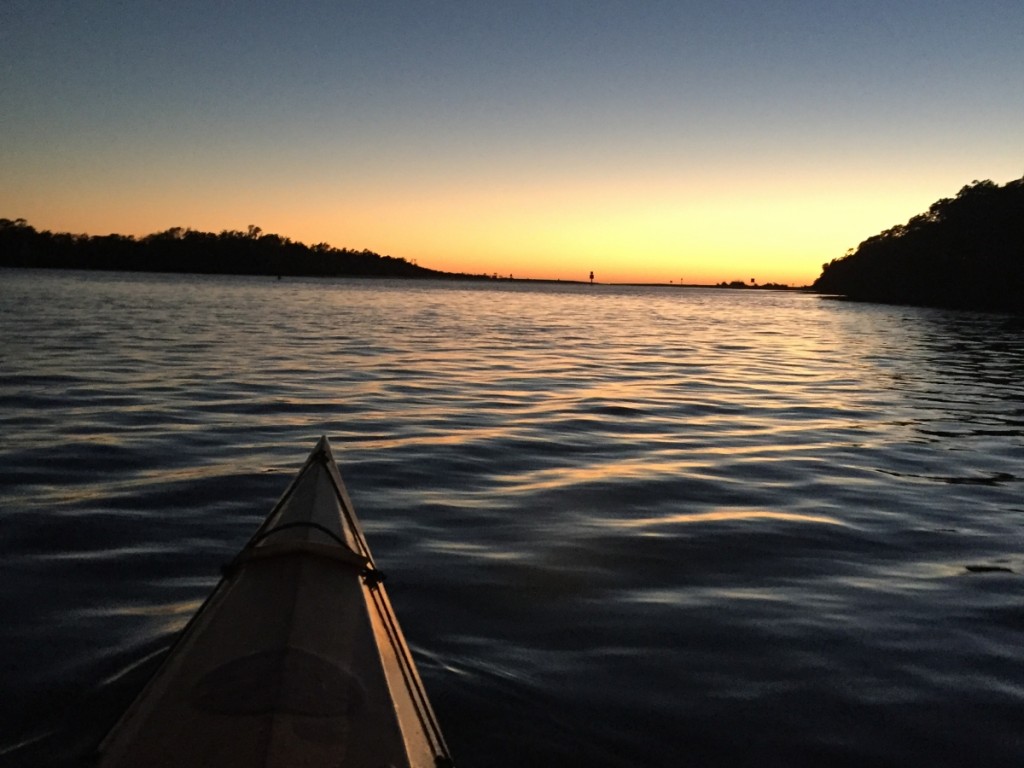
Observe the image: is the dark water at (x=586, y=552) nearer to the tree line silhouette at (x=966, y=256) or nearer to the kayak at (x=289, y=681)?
the kayak at (x=289, y=681)

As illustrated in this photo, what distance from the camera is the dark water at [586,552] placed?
4.21m

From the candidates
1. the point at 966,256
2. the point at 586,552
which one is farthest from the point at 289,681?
the point at 966,256

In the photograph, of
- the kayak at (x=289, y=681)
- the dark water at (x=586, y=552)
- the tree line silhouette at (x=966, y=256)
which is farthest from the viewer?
the tree line silhouette at (x=966, y=256)

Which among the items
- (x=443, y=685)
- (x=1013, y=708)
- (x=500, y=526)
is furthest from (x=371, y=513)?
(x=1013, y=708)

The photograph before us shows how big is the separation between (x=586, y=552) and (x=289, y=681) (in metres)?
4.35

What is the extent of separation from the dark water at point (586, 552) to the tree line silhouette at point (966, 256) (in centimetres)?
7598

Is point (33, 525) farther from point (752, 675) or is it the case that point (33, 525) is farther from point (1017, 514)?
point (1017, 514)

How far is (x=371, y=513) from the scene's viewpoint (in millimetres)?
7973

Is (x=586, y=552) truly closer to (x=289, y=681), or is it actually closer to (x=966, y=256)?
→ (x=289, y=681)

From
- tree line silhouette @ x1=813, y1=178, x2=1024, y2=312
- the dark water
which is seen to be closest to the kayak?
the dark water

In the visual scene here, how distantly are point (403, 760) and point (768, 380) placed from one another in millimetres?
19460

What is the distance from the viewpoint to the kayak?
2.63m

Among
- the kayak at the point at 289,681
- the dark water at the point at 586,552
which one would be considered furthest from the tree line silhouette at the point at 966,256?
the kayak at the point at 289,681

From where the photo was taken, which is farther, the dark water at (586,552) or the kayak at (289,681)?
the dark water at (586,552)
